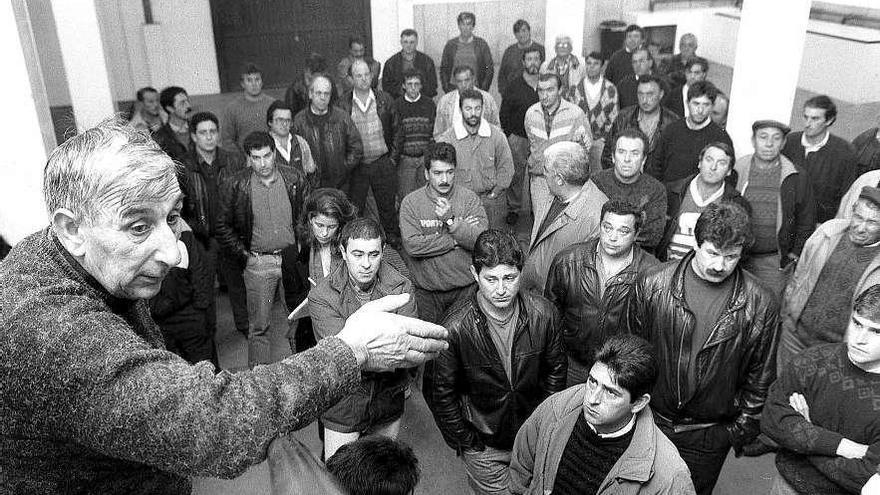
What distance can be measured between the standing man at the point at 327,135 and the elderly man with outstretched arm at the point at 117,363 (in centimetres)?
569

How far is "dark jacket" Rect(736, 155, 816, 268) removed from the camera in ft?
18.3

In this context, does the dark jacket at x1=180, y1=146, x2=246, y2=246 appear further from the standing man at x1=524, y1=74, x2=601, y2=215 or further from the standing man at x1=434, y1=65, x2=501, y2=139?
the standing man at x1=524, y1=74, x2=601, y2=215

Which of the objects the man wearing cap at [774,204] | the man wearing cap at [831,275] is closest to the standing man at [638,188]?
the man wearing cap at [774,204]

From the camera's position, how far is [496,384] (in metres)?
3.98

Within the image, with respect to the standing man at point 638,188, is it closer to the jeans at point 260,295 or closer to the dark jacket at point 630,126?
the dark jacket at point 630,126

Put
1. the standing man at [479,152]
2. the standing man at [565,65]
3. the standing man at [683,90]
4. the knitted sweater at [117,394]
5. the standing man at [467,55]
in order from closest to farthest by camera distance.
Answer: the knitted sweater at [117,394]
the standing man at [479,152]
the standing man at [683,90]
the standing man at [565,65]
the standing man at [467,55]

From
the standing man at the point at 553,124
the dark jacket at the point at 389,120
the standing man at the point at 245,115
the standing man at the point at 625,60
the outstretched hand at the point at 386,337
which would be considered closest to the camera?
the outstretched hand at the point at 386,337

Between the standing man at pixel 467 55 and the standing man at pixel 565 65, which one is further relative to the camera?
the standing man at pixel 467 55

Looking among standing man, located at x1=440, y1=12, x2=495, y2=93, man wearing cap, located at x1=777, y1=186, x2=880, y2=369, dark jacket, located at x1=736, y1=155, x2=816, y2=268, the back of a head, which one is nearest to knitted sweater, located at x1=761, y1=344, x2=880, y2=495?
man wearing cap, located at x1=777, y1=186, x2=880, y2=369

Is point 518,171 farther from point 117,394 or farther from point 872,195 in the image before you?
point 117,394

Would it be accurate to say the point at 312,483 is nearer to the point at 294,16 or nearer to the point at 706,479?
the point at 706,479

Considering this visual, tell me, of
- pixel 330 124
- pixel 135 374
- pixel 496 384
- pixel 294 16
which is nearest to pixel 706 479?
pixel 496 384

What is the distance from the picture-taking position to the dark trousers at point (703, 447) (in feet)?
12.7

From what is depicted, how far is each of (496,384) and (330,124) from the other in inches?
164
